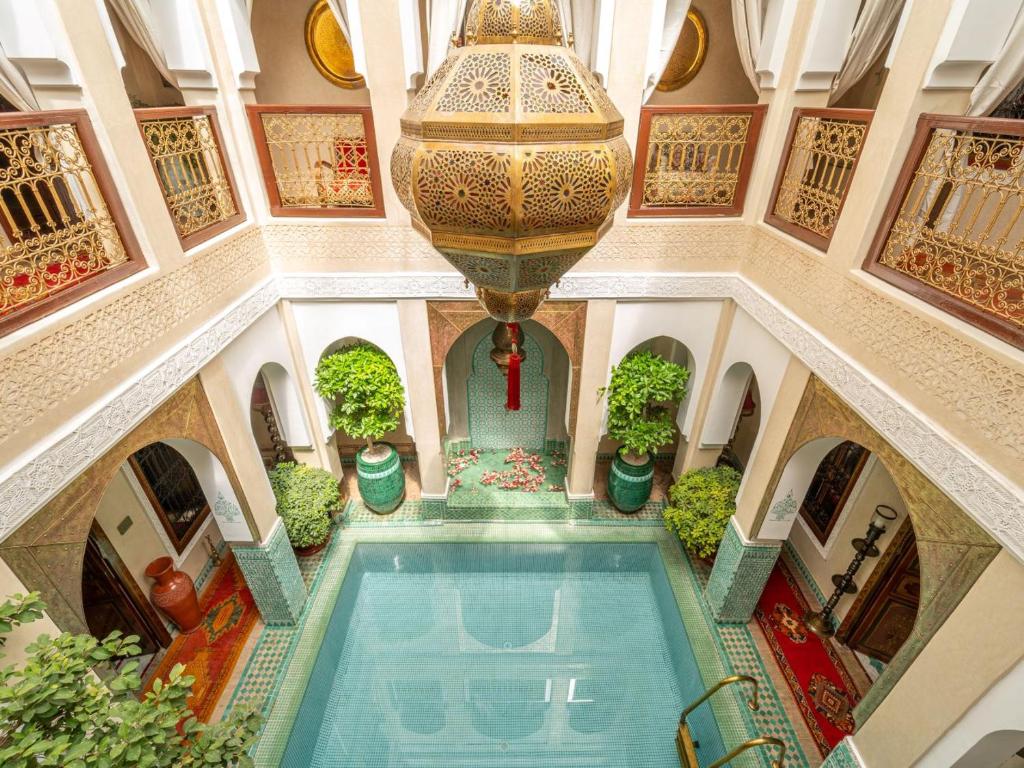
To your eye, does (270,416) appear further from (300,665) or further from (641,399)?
(641,399)

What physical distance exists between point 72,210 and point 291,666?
3.06m

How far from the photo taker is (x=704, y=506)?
3990 mm

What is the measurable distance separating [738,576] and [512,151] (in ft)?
11.2

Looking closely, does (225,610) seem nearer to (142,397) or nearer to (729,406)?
(142,397)

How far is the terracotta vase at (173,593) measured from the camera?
11.9ft

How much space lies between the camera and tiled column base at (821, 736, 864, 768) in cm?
248

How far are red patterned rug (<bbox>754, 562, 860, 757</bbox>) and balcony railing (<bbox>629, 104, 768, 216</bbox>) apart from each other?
2880 millimetres

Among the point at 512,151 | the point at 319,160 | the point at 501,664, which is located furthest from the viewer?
the point at 501,664

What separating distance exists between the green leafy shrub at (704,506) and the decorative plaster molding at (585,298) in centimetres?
142

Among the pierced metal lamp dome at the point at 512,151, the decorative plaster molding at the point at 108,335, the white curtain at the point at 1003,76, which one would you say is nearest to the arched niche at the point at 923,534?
the white curtain at the point at 1003,76

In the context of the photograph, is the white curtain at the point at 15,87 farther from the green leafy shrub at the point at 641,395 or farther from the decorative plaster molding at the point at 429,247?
the green leafy shrub at the point at 641,395

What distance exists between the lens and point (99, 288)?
2170mm

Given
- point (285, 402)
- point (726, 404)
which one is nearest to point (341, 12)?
point (285, 402)

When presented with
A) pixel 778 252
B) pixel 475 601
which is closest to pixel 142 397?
pixel 475 601
